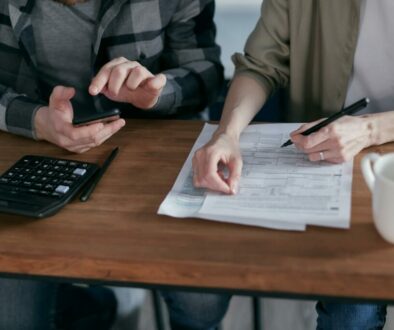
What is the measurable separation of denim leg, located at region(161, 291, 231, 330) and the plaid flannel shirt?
36 cm

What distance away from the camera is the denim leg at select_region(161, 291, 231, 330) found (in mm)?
1094

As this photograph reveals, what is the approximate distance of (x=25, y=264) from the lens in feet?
2.34

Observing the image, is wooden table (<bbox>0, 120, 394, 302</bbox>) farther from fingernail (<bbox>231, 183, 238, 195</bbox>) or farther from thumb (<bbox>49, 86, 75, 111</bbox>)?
thumb (<bbox>49, 86, 75, 111</bbox>)

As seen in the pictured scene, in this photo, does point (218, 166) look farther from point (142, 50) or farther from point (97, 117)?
point (142, 50)

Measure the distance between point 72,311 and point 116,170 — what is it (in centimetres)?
69

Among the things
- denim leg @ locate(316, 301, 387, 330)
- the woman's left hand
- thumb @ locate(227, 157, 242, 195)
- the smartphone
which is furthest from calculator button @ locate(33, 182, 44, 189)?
denim leg @ locate(316, 301, 387, 330)

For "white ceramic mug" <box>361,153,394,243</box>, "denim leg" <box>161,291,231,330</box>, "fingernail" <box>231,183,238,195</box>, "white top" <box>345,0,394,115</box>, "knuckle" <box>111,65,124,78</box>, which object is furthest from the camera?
"denim leg" <box>161,291,231,330</box>

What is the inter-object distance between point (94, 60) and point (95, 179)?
0.36m

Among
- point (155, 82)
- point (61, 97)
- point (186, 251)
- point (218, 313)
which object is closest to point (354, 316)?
point (218, 313)

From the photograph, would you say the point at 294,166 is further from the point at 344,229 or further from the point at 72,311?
the point at 72,311

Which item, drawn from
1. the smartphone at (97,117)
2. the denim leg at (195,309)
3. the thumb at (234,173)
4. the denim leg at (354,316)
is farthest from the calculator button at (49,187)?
the denim leg at (354,316)

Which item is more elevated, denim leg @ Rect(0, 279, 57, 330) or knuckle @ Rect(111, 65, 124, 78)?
knuckle @ Rect(111, 65, 124, 78)

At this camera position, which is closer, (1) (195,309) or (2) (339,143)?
(2) (339,143)

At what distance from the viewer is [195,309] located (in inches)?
43.4
